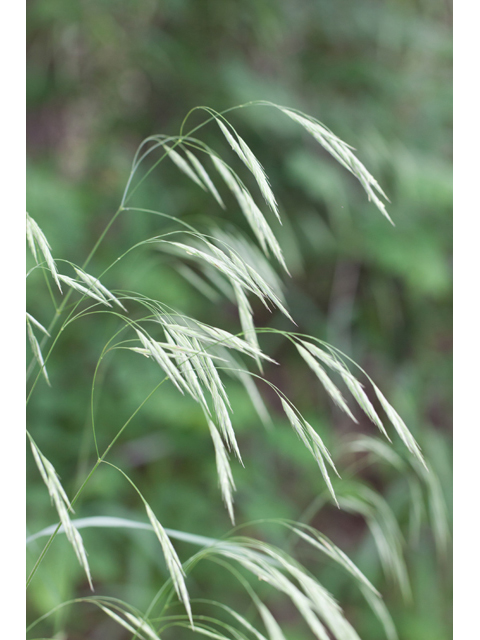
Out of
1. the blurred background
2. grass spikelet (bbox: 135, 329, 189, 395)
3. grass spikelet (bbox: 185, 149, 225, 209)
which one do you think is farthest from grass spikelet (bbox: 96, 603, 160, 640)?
the blurred background

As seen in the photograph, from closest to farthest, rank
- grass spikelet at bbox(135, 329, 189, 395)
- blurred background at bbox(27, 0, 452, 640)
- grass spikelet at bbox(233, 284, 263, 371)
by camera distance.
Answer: grass spikelet at bbox(135, 329, 189, 395)
grass spikelet at bbox(233, 284, 263, 371)
blurred background at bbox(27, 0, 452, 640)

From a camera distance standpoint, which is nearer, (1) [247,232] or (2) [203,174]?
(2) [203,174]

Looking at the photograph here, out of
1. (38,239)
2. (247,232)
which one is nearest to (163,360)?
(38,239)

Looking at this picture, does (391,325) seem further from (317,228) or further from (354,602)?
(354,602)

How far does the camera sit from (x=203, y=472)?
117 centimetres

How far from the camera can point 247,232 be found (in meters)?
1.26

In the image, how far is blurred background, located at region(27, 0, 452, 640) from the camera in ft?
3.57

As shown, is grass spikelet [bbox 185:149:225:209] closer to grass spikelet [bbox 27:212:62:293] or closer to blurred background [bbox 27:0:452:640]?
grass spikelet [bbox 27:212:62:293]

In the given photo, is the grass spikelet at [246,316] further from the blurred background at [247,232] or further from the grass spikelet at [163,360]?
the blurred background at [247,232]

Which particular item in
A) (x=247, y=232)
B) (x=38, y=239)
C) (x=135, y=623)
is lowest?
(x=135, y=623)

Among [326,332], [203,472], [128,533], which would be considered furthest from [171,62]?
[128,533]

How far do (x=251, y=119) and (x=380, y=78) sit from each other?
0.46 m

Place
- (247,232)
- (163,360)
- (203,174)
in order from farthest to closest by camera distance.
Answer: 1. (247,232)
2. (203,174)
3. (163,360)

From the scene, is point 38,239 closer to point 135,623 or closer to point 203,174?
point 203,174
